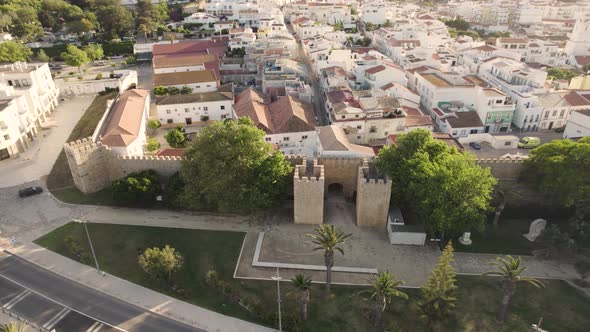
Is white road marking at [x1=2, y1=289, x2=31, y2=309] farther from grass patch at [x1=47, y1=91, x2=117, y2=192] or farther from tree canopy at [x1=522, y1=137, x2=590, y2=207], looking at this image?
tree canopy at [x1=522, y1=137, x2=590, y2=207]

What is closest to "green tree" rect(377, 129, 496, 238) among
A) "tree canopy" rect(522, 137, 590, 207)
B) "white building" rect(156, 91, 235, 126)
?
"tree canopy" rect(522, 137, 590, 207)

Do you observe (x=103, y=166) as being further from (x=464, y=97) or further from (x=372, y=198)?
(x=464, y=97)

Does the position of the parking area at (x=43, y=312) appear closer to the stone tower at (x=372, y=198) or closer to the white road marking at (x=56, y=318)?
the white road marking at (x=56, y=318)

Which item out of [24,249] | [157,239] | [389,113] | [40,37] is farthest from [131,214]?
[40,37]

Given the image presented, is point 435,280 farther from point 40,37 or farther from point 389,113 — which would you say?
point 40,37

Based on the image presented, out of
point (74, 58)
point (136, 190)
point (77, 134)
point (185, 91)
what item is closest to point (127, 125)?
point (77, 134)
